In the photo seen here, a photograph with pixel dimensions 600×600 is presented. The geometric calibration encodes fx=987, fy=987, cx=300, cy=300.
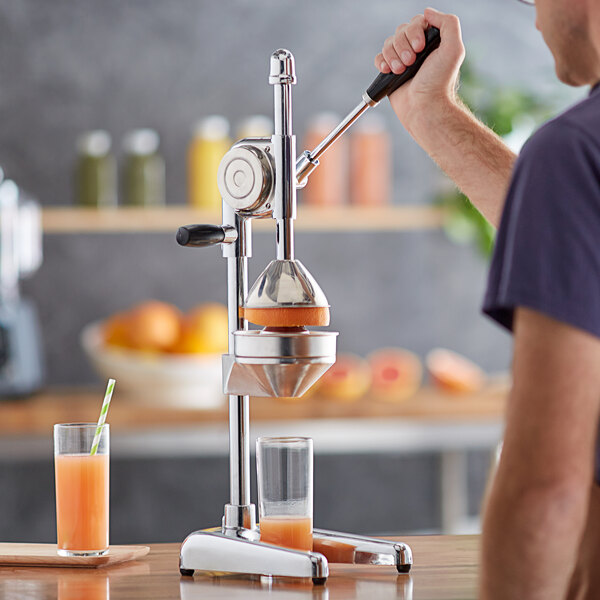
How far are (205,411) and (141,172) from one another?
873 mm

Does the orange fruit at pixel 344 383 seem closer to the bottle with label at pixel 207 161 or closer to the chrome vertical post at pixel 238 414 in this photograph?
the bottle with label at pixel 207 161

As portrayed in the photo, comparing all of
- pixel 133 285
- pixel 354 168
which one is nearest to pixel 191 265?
pixel 133 285

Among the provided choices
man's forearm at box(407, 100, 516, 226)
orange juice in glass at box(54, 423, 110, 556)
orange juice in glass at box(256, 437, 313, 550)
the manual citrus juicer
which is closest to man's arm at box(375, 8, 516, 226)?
man's forearm at box(407, 100, 516, 226)

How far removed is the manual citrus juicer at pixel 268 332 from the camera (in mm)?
966

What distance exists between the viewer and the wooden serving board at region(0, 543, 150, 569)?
104 cm

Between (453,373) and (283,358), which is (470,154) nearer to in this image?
(283,358)

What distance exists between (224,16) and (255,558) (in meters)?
2.77

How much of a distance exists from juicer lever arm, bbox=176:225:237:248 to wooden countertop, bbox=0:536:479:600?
0.34 metres

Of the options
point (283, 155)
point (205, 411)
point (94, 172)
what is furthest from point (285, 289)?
point (94, 172)

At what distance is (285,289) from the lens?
97 centimetres

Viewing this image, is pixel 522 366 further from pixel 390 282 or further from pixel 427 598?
pixel 390 282

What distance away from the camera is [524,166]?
0.72m

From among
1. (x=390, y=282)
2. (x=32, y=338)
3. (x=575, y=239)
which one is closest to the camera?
(x=575, y=239)

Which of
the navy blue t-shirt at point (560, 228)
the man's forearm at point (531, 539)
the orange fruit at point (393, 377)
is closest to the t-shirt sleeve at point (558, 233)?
the navy blue t-shirt at point (560, 228)
